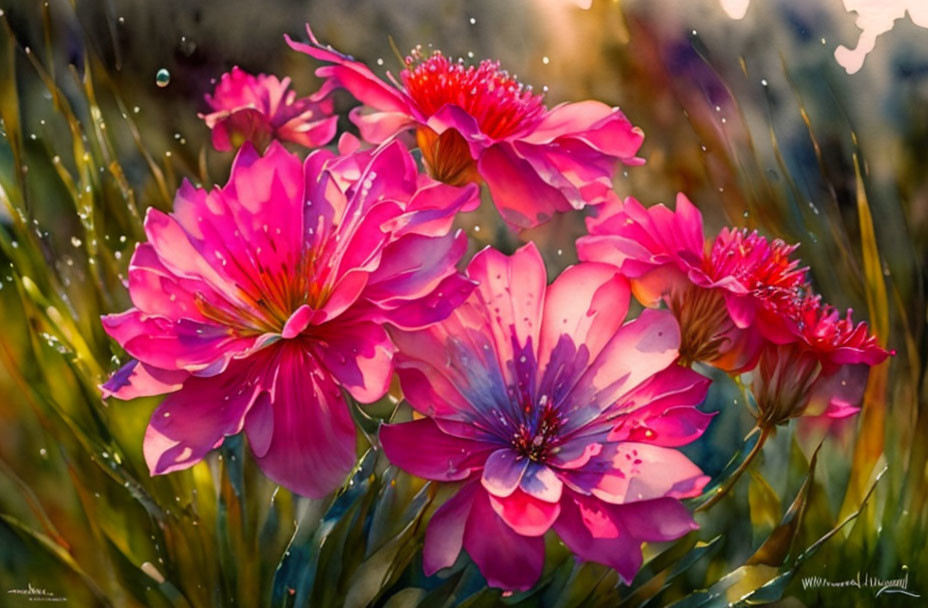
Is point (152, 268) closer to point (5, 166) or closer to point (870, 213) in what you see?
point (5, 166)

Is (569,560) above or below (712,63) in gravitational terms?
below

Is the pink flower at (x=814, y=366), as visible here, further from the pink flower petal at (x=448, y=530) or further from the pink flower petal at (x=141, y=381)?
the pink flower petal at (x=141, y=381)

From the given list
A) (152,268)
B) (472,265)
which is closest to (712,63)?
(472,265)
